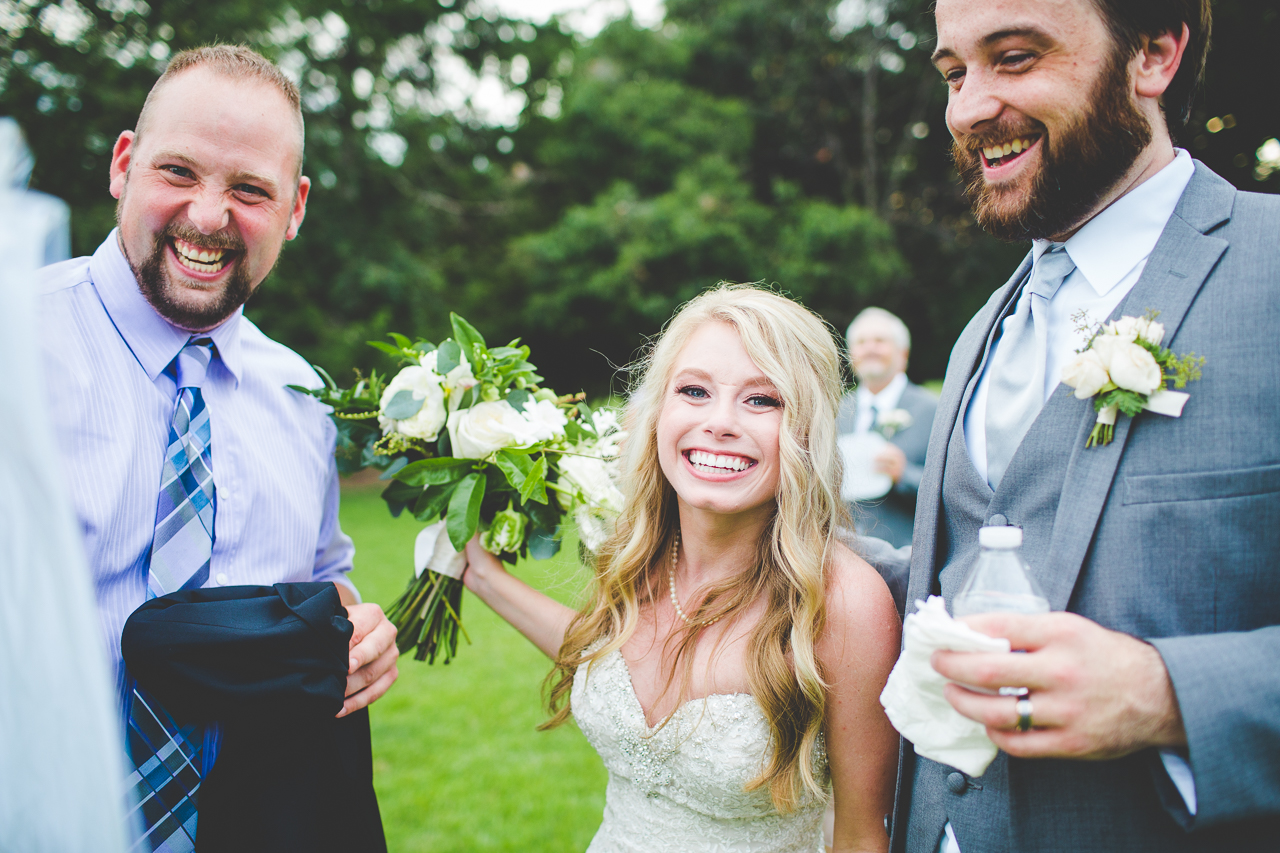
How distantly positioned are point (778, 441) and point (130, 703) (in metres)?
1.93

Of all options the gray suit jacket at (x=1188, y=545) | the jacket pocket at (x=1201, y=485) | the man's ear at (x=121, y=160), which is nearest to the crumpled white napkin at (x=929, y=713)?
the gray suit jacket at (x=1188, y=545)

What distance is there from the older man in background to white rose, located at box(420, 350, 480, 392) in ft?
11.5

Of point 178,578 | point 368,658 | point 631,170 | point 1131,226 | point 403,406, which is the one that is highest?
point 631,170

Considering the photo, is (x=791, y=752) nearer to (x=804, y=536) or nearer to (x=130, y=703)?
(x=804, y=536)

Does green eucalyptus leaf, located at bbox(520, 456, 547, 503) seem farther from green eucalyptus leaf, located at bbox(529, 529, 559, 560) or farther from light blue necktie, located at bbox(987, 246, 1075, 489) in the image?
light blue necktie, located at bbox(987, 246, 1075, 489)

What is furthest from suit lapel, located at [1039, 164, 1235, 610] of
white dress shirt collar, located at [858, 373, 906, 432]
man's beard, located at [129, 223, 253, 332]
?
white dress shirt collar, located at [858, 373, 906, 432]

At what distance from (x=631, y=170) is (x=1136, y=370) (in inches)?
720

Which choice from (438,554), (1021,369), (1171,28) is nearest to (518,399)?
(438,554)

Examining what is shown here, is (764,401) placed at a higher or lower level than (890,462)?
lower

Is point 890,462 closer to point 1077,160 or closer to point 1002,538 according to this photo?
point 1077,160

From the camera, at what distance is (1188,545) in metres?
→ 1.50

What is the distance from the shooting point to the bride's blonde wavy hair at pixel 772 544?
7.68 feet

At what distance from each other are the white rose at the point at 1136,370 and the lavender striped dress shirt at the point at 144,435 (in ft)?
7.61

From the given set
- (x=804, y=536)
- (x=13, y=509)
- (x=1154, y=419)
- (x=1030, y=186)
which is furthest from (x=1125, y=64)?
(x=13, y=509)
